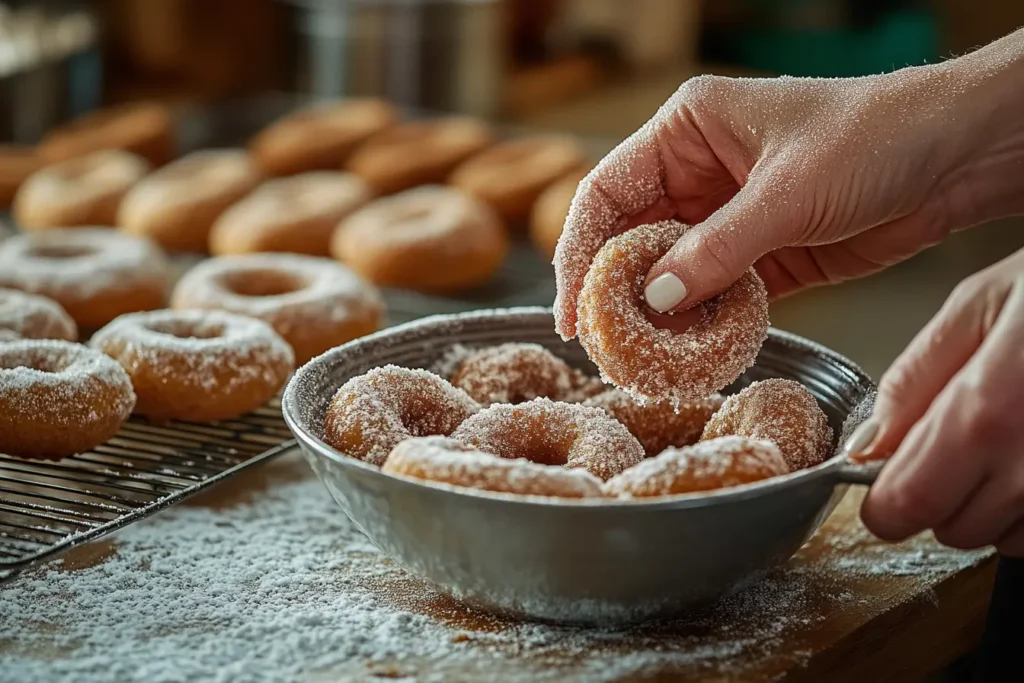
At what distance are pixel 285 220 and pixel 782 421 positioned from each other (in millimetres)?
1781

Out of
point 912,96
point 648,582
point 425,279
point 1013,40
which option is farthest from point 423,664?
point 425,279

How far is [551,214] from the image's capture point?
3.08m

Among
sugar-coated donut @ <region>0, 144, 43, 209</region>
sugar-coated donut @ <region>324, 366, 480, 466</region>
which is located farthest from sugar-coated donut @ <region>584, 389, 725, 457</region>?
sugar-coated donut @ <region>0, 144, 43, 209</region>

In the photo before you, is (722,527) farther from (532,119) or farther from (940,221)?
(532,119)

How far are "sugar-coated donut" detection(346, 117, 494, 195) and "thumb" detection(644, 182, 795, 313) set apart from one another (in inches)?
80.1

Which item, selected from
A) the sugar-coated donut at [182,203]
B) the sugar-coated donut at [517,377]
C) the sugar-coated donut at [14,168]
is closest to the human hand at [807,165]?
the sugar-coated donut at [517,377]

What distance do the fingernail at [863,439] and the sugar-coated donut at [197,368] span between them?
3.21 ft

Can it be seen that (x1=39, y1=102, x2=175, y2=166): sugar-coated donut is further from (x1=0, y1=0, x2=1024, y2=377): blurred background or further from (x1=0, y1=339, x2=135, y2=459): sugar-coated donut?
(x1=0, y1=339, x2=135, y2=459): sugar-coated donut

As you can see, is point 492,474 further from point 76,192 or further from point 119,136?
point 119,136

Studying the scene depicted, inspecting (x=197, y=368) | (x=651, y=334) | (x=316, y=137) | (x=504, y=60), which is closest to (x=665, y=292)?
(x=651, y=334)

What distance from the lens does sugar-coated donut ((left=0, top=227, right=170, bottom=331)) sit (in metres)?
2.47

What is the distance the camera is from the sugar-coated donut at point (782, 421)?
149 cm

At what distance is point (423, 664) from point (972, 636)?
72cm

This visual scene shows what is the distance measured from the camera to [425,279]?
290 cm
